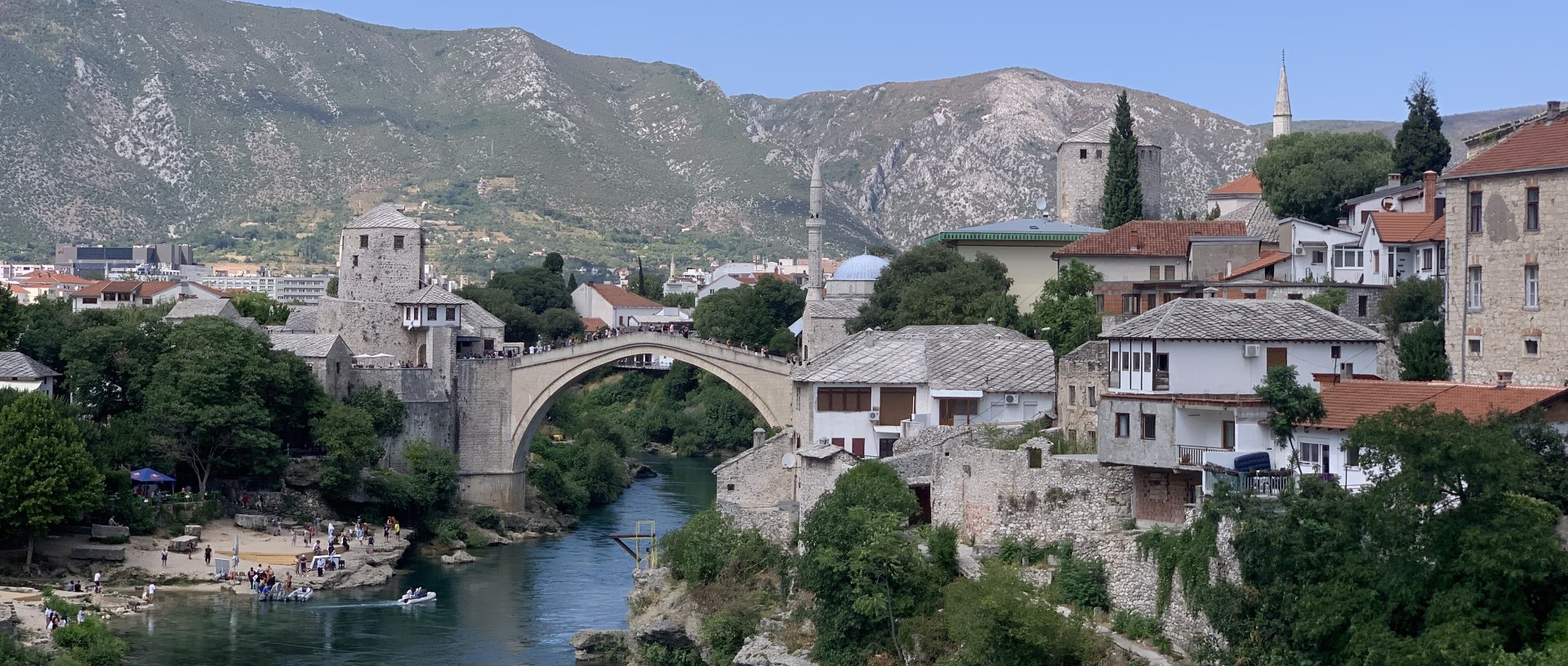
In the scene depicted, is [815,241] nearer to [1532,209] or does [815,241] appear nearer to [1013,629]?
[1532,209]

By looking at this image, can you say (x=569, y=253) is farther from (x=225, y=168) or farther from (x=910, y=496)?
(x=910, y=496)

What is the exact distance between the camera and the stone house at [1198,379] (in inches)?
1375

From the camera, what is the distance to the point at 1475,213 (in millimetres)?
37219

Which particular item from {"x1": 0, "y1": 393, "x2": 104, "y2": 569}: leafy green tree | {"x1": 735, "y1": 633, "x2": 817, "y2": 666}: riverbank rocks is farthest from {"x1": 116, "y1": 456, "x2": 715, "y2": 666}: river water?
{"x1": 735, "y1": 633, "x2": 817, "y2": 666}: riverbank rocks

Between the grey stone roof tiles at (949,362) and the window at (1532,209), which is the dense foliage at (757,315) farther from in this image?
the window at (1532,209)

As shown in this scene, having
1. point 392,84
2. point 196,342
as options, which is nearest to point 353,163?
point 392,84

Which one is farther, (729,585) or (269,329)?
(269,329)

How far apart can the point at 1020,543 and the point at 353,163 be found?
481 feet

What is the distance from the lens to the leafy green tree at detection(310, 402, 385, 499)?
65062 millimetres

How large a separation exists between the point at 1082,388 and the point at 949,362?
7434 millimetres

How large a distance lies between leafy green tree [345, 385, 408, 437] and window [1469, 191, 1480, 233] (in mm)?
41725

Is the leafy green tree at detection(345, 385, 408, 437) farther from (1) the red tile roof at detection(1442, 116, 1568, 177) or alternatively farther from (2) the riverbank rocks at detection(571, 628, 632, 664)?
(1) the red tile roof at detection(1442, 116, 1568, 177)

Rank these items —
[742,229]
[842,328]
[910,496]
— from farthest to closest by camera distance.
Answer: [742,229] < [842,328] < [910,496]

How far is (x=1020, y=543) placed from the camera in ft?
123
